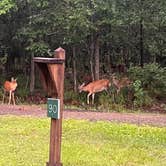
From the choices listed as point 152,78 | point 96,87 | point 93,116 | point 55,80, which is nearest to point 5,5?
point 96,87

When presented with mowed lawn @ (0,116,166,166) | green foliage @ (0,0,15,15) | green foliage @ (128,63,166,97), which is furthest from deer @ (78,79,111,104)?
mowed lawn @ (0,116,166,166)

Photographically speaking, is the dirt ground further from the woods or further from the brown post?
the brown post

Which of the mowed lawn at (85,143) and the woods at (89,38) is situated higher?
the woods at (89,38)

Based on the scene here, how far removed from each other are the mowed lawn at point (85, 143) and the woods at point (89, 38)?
14.6 feet

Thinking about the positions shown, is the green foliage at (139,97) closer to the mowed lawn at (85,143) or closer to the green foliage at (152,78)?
the green foliage at (152,78)

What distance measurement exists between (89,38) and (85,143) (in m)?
8.55

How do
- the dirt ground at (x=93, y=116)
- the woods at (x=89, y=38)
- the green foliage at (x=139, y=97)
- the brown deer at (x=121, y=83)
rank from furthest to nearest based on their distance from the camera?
the brown deer at (x=121, y=83) → the green foliage at (x=139, y=97) → the woods at (x=89, y=38) → the dirt ground at (x=93, y=116)

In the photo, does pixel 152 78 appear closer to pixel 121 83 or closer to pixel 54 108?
pixel 121 83

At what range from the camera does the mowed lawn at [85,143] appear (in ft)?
24.3

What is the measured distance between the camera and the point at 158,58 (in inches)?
683

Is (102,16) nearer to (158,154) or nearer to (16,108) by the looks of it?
(16,108)

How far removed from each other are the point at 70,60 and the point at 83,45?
3.52 feet

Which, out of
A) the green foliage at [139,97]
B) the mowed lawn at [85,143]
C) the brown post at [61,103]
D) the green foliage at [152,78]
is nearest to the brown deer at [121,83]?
the green foliage at [152,78]

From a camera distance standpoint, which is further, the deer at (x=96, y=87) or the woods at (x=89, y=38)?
the deer at (x=96, y=87)
